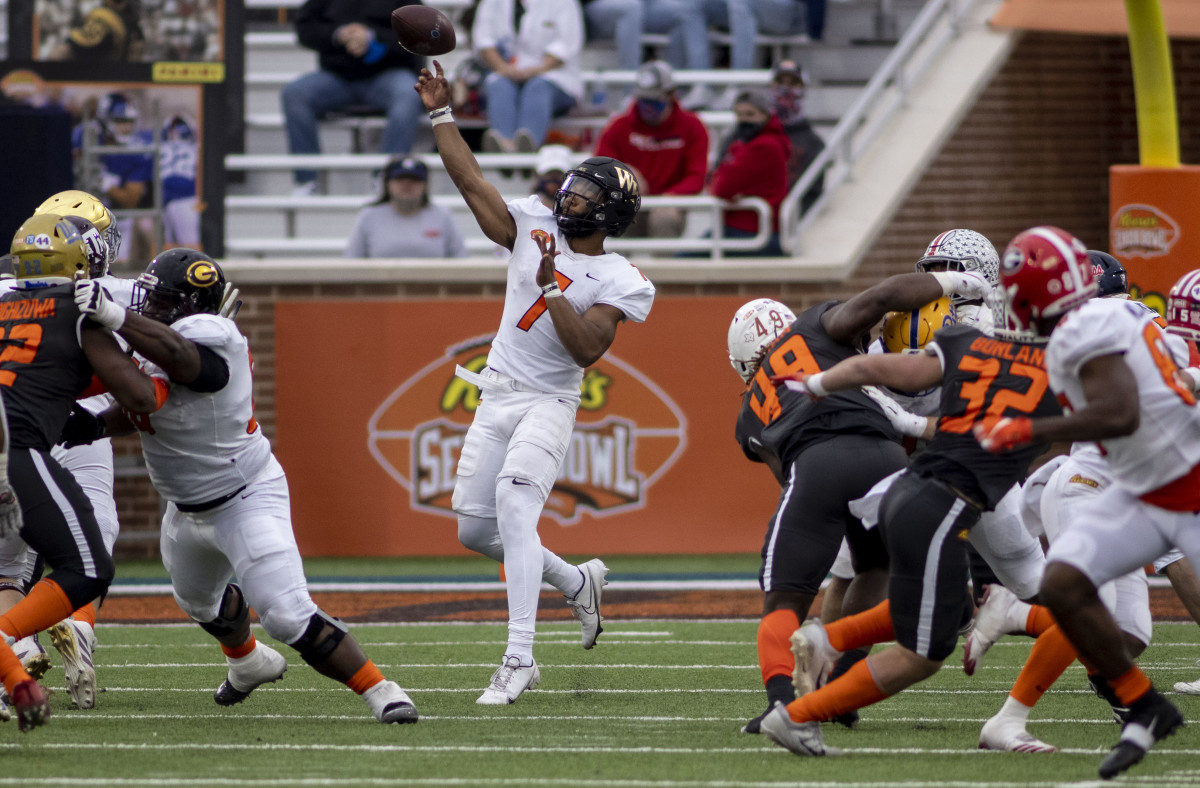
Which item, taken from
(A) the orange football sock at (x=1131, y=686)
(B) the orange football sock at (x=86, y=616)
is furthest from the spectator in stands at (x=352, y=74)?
(A) the orange football sock at (x=1131, y=686)

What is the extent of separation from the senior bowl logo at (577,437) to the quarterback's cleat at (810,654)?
19.5 feet

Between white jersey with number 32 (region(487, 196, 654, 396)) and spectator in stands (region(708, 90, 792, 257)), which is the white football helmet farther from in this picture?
spectator in stands (region(708, 90, 792, 257))

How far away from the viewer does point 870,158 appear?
502 inches

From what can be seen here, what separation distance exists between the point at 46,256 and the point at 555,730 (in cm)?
229

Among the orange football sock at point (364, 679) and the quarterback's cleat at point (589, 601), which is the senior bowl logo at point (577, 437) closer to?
the quarterback's cleat at point (589, 601)

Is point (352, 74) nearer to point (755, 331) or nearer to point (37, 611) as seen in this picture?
point (755, 331)

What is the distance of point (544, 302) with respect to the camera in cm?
636

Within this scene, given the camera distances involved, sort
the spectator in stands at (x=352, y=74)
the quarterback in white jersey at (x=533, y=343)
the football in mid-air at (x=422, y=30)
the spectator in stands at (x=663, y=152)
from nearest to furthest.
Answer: the quarterback in white jersey at (x=533, y=343) < the football in mid-air at (x=422, y=30) < the spectator in stands at (x=663, y=152) < the spectator in stands at (x=352, y=74)

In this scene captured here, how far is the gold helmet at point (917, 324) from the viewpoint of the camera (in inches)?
235

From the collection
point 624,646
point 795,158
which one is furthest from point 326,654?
point 795,158

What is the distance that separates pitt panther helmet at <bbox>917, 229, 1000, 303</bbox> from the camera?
605 centimetres

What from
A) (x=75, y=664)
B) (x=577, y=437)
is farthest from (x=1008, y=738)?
(x=577, y=437)

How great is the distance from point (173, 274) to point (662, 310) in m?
6.10

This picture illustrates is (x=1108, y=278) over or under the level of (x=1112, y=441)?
over
